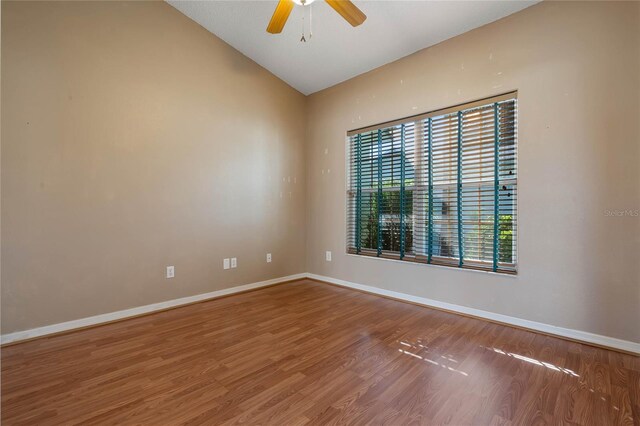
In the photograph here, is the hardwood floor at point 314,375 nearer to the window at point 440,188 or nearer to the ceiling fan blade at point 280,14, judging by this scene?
the window at point 440,188

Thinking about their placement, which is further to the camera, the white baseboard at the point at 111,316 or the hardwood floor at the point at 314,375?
the white baseboard at the point at 111,316

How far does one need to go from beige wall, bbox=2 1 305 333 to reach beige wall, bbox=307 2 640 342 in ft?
7.62

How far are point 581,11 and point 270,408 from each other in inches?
142

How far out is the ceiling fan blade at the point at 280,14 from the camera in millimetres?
2145

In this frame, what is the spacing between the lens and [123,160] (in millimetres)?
2764

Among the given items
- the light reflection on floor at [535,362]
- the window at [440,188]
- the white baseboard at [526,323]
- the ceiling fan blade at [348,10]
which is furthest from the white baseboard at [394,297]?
the ceiling fan blade at [348,10]

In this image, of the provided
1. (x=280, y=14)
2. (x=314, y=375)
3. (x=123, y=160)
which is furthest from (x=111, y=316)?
(x=280, y=14)

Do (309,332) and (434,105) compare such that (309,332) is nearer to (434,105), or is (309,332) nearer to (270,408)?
(270,408)

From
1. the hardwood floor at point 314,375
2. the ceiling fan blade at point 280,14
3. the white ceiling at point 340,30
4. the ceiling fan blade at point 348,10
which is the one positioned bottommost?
the hardwood floor at point 314,375

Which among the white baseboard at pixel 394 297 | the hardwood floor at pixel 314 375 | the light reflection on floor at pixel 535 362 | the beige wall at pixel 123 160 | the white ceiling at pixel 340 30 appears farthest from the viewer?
the white ceiling at pixel 340 30

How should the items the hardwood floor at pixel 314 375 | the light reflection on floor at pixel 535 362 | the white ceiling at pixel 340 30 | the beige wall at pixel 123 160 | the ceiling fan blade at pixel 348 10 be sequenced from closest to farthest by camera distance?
1. the hardwood floor at pixel 314 375
2. the light reflection on floor at pixel 535 362
3. the ceiling fan blade at pixel 348 10
4. the beige wall at pixel 123 160
5. the white ceiling at pixel 340 30

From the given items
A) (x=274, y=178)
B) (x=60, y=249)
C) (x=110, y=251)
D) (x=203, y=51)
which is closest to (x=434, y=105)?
(x=274, y=178)

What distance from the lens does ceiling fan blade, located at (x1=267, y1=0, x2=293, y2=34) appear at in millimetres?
2145

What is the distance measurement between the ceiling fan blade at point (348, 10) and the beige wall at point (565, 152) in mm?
1257
